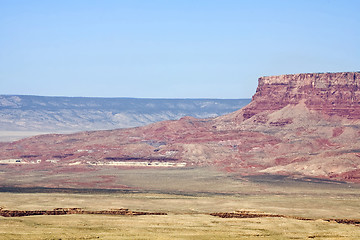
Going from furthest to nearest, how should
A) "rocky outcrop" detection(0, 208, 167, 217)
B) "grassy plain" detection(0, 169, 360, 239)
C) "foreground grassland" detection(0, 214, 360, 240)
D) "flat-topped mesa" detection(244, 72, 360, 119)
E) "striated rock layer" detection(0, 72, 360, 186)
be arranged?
"flat-topped mesa" detection(244, 72, 360, 119), "striated rock layer" detection(0, 72, 360, 186), "rocky outcrop" detection(0, 208, 167, 217), "grassy plain" detection(0, 169, 360, 239), "foreground grassland" detection(0, 214, 360, 240)

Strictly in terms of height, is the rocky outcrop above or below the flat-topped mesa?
below

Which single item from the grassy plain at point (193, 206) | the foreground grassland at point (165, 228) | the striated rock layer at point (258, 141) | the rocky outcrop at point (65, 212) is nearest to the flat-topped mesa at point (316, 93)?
the striated rock layer at point (258, 141)

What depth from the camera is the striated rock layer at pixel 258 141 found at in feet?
443

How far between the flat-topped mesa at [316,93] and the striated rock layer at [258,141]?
205 millimetres

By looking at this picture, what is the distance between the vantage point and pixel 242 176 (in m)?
122

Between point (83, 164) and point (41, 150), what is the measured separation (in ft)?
89.8

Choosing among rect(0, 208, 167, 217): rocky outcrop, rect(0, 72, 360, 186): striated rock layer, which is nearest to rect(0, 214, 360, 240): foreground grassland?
rect(0, 208, 167, 217): rocky outcrop

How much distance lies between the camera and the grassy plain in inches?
2215

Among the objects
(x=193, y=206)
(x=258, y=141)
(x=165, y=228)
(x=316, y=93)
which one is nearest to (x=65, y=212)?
(x=165, y=228)

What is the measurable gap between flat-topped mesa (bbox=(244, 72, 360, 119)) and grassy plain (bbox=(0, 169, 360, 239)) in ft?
194

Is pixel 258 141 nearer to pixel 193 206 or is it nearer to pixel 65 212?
pixel 193 206

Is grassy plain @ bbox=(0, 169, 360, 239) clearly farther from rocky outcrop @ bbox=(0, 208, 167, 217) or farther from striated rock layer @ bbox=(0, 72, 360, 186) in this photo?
striated rock layer @ bbox=(0, 72, 360, 186)

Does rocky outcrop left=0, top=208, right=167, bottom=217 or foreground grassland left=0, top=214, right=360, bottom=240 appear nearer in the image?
foreground grassland left=0, top=214, right=360, bottom=240

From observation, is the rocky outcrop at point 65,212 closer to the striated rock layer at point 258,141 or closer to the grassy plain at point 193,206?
the grassy plain at point 193,206
